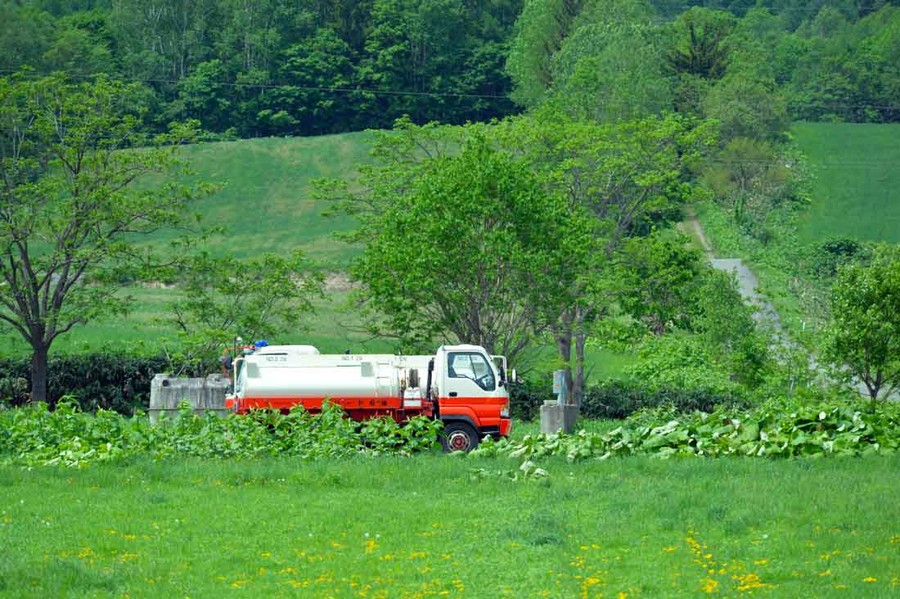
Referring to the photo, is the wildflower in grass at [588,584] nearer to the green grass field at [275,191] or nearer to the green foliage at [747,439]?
A: the green foliage at [747,439]

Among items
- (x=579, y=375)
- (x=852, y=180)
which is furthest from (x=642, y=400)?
(x=852, y=180)

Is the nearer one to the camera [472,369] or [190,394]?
[472,369]

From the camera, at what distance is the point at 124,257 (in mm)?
41156

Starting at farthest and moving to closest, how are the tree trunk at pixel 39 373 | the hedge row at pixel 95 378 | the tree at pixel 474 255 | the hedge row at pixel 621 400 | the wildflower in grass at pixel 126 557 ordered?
the hedge row at pixel 95 378
the hedge row at pixel 621 400
the tree trunk at pixel 39 373
the tree at pixel 474 255
the wildflower in grass at pixel 126 557

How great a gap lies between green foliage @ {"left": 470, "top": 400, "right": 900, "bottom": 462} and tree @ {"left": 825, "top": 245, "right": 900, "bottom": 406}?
40.6ft

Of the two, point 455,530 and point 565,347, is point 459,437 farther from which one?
point 565,347

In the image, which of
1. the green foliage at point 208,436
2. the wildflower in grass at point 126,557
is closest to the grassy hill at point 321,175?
the green foliage at point 208,436

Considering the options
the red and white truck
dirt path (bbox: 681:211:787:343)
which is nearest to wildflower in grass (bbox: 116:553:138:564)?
the red and white truck

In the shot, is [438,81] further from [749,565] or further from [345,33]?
[749,565]

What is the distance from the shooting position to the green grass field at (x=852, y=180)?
310ft

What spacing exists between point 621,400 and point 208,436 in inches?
903

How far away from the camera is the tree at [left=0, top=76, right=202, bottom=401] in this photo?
3969 centimetres

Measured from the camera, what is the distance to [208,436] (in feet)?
73.0

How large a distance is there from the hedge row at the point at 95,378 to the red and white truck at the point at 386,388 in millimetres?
16864
